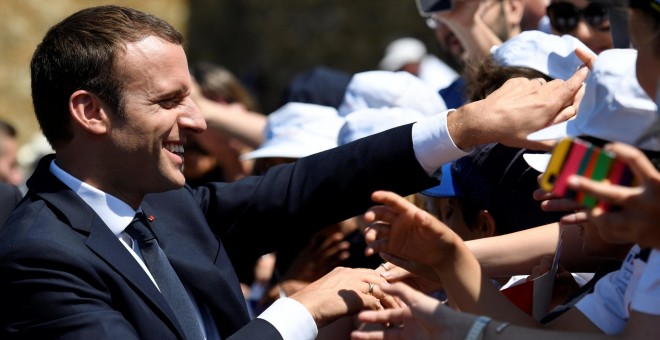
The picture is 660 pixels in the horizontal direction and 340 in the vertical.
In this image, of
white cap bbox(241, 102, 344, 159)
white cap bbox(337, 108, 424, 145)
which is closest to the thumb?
white cap bbox(337, 108, 424, 145)

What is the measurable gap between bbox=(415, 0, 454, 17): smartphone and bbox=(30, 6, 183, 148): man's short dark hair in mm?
1449

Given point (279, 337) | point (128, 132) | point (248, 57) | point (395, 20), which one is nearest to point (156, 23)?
point (128, 132)

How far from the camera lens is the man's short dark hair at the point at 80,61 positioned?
290 cm

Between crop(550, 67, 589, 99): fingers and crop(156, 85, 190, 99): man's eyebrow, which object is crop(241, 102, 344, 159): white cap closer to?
crop(156, 85, 190, 99): man's eyebrow

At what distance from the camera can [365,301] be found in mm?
2764

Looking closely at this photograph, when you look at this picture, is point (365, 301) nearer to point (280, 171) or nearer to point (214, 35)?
point (280, 171)

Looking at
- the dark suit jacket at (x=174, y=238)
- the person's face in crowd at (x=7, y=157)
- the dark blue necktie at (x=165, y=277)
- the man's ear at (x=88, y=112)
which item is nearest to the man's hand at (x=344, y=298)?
the dark suit jacket at (x=174, y=238)

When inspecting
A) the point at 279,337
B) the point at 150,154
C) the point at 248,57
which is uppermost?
the point at 150,154

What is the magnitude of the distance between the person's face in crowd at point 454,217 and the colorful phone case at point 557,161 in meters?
1.31

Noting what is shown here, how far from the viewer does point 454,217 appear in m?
3.25

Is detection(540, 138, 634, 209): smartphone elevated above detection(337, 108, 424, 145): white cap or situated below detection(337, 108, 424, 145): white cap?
above

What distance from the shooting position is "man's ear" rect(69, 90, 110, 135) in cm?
290

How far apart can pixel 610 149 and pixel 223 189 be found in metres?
1.72

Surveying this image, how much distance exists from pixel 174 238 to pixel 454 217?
2.75ft
